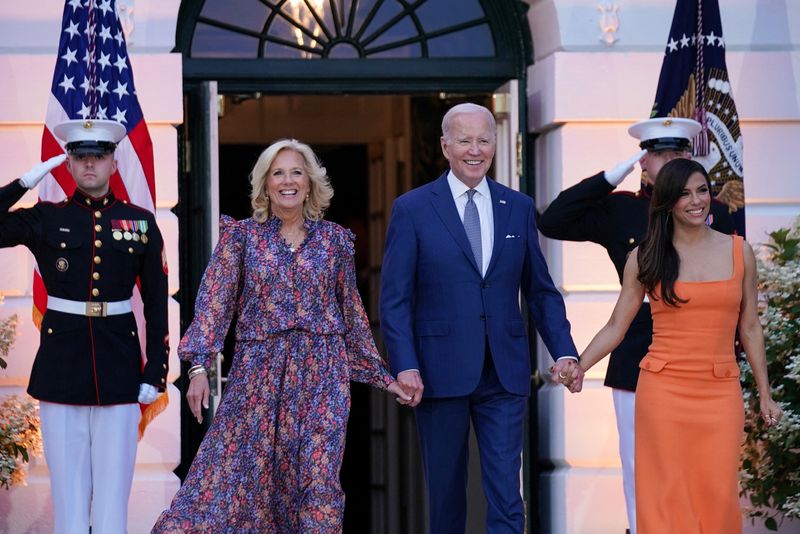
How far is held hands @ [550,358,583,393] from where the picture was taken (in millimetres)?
6590

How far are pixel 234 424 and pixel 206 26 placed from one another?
303 cm

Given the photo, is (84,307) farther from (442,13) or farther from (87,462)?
(442,13)

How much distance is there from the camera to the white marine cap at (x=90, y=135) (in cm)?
686

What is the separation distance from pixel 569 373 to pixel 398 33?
309 centimetres

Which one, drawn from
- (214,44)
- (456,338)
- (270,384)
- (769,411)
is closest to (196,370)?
(270,384)

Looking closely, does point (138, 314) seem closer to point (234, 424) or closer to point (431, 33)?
point (234, 424)

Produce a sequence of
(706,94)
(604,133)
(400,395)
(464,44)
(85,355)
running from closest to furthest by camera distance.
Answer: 1. (400,395)
2. (85,355)
3. (706,94)
4. (604,133)
5. (464,44)

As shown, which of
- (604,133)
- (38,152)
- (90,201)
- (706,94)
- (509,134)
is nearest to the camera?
(90,201)

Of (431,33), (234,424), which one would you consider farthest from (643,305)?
(431,33)

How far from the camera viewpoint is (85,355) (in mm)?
6805

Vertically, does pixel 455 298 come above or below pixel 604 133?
below

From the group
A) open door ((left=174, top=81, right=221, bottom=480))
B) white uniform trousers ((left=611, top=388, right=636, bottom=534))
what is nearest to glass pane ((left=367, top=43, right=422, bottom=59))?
open door ((left=174, top=81, right=221, bottom=480))

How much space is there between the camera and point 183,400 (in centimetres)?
864

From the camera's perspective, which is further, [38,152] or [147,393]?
[38,152]
